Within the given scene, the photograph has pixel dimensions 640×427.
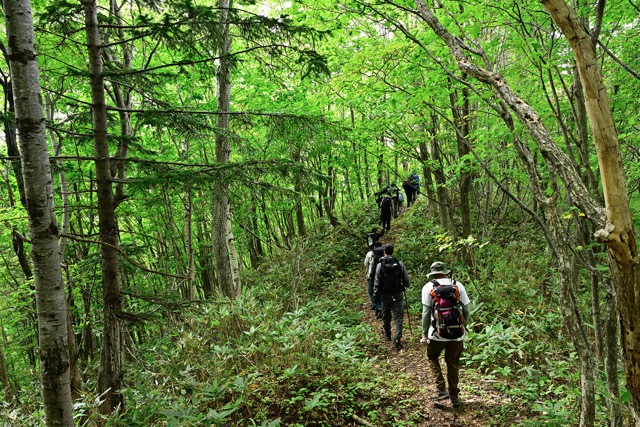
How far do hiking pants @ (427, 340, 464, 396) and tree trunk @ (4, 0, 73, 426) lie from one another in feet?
14.3

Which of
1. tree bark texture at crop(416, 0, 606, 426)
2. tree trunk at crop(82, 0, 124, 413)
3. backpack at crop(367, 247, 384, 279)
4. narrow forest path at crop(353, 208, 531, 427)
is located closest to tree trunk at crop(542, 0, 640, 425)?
tree bark texture at crop(416, 0, 606, 426)

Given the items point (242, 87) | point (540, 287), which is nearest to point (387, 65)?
point (540, 287)

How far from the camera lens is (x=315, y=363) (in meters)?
5.34

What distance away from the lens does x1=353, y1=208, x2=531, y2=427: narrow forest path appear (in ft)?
15.2

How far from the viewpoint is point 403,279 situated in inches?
299

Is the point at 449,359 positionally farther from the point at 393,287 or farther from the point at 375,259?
the point at 375,259

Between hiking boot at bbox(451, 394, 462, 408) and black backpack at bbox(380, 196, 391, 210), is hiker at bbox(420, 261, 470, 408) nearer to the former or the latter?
hiking boot at bbox(451, 394, 462, 408)

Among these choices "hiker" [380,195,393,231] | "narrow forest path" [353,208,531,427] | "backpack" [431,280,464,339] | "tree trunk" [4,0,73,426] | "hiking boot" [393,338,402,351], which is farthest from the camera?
"hiker" [380,195,393,231]

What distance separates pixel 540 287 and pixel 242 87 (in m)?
11.4

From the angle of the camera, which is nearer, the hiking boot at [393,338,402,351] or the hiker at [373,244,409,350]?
the hiking boot at [393,338,402,351]

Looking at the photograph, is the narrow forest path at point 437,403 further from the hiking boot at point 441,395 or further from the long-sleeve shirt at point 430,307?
the long-sleeve shirt at point 430,307

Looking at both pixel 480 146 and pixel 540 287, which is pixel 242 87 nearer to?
pixel 480 146

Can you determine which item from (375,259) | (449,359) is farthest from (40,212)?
(375,259)

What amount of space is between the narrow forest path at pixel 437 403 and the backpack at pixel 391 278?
1.26 metres
